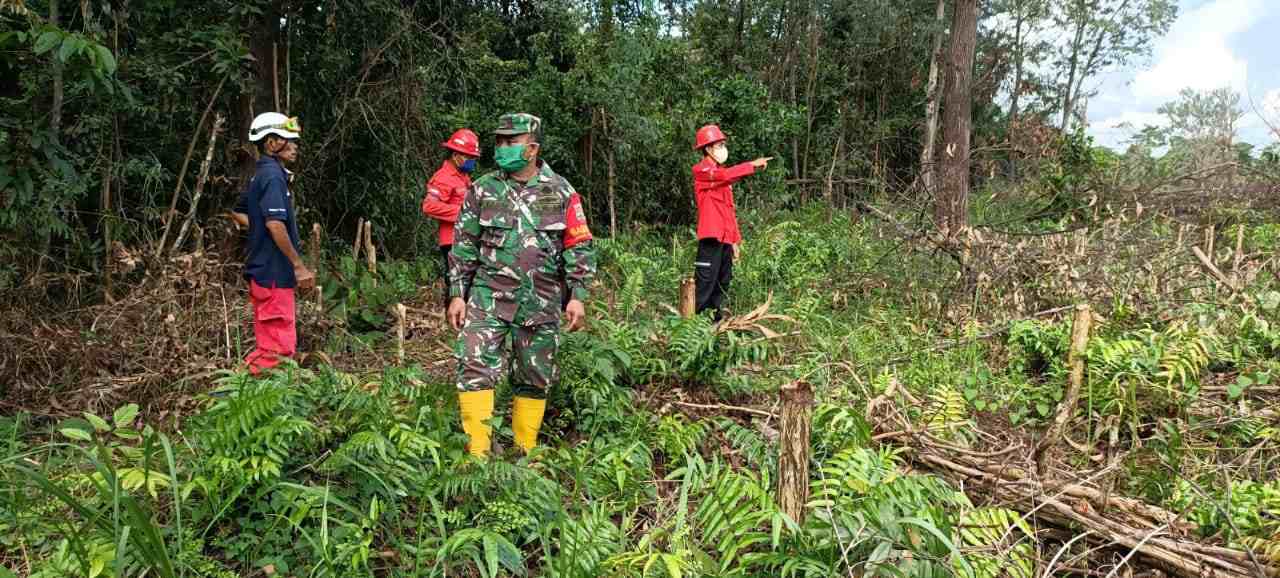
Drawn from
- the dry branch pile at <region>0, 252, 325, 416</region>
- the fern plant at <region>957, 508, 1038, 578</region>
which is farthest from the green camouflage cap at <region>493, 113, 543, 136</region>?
the fern plant at <region>957, 508, 1038, 578</region>

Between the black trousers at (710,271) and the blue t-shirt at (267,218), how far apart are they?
322cm

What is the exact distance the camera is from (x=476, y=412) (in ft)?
11.3

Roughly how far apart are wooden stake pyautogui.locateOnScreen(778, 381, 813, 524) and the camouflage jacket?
1.53m

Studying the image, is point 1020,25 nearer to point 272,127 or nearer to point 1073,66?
point 1073,66

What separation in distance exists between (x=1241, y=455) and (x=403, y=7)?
25.4ft

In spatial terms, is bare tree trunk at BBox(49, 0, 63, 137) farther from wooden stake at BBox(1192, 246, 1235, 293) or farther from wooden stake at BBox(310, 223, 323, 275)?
wooden stake at BBox(1192, 246, 1235, 293)

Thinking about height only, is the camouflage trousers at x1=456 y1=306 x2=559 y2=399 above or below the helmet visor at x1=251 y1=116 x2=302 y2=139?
below

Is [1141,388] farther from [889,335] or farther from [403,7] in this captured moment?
[403,7]

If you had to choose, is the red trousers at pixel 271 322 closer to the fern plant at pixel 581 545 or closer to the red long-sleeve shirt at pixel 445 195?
the red long-sleeve shirt at pixel 445 195

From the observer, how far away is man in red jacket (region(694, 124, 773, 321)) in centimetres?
623

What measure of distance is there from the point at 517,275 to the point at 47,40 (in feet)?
7.96

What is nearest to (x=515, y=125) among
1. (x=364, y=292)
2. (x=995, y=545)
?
(x=995, y=545)

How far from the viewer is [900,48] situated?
1852cm

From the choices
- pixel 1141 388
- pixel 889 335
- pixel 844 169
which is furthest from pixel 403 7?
pixel 844 169
